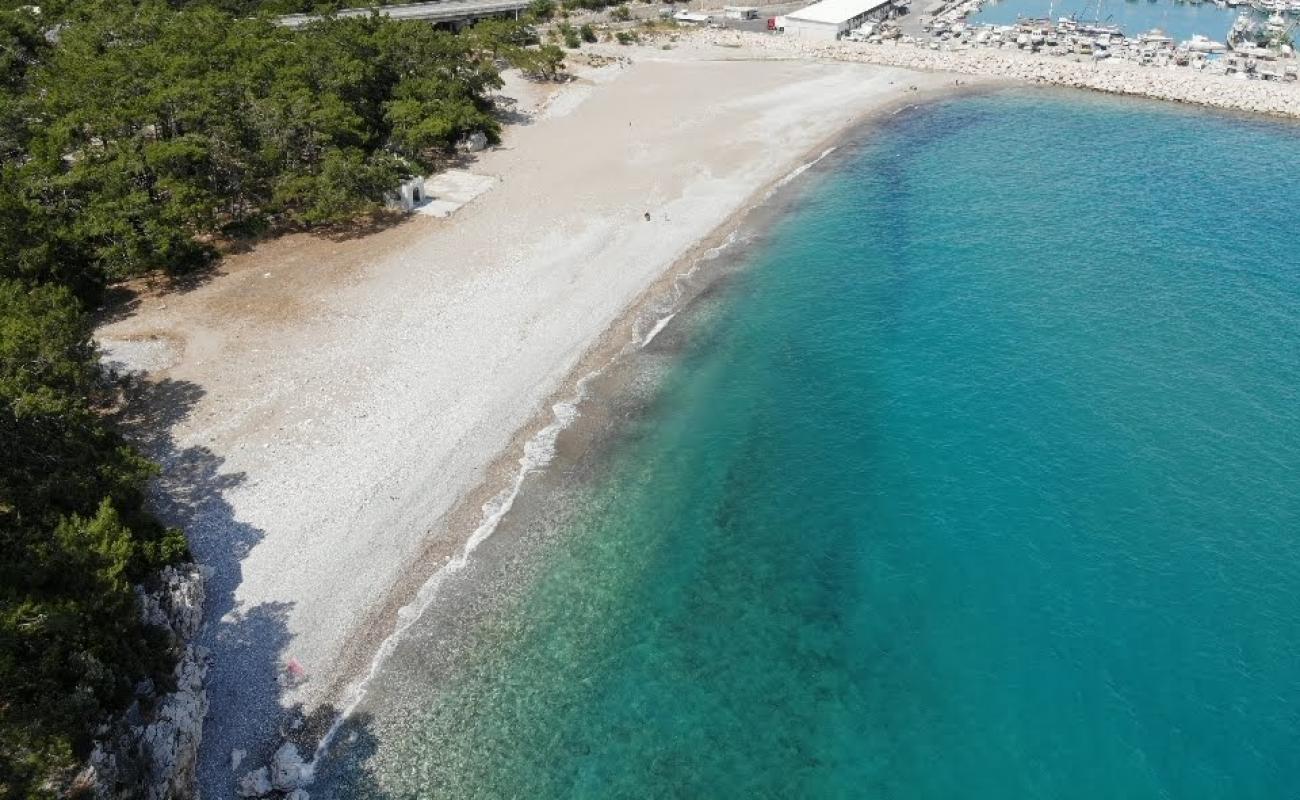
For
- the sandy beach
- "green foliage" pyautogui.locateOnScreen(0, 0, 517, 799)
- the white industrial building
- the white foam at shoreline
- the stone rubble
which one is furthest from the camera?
the white industrial building

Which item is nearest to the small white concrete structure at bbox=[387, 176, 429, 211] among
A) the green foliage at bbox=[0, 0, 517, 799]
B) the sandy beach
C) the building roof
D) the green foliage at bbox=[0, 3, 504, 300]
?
the green foliage at bbox=[0, 0, 517, 799]

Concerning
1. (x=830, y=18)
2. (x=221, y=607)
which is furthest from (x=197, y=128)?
(x=830, y=18)

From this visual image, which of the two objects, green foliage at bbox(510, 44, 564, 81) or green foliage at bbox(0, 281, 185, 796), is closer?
green foliage at bbox(0, 281, 185, 796)

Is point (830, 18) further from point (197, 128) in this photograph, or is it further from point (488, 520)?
point (488, 520)

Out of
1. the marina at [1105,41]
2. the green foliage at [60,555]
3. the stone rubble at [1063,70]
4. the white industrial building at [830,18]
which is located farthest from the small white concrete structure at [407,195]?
the white industrial building at [830,18]

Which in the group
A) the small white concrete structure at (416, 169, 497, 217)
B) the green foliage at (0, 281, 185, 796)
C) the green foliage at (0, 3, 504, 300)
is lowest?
the green foliage at (0, 281, 185, 796)

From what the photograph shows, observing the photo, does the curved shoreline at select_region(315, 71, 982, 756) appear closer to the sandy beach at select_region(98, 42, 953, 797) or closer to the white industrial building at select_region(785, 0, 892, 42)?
the sandy beach at select_region(98, 42, 953, 797)
